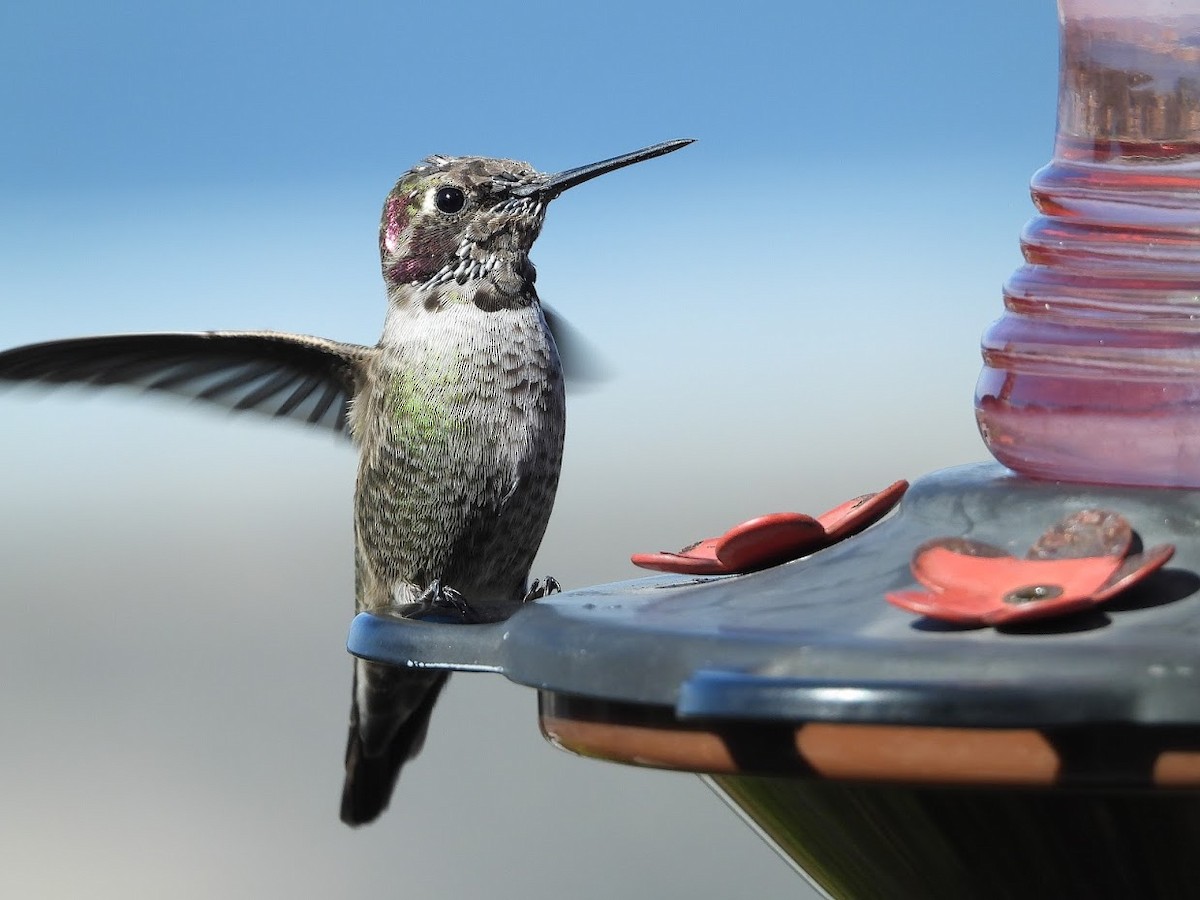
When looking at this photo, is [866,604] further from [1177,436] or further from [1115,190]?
[1115,190]

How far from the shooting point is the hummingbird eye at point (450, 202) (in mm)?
3531

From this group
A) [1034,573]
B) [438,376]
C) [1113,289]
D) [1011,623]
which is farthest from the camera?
[438,376]

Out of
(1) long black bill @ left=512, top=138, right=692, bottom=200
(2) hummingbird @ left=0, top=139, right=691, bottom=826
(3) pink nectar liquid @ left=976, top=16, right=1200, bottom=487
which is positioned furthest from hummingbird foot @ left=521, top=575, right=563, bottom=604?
(3) pink nectar liquid @ left=976, top=16, right=1200, bottom=487

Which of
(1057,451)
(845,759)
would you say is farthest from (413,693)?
(845,759)

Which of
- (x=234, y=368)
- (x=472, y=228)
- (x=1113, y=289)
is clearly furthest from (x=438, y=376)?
(x=1113, y=289)

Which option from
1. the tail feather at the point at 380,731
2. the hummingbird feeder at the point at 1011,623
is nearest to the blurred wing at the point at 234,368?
the tail feather at the point at 380,731

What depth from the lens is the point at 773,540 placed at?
6.00 ft

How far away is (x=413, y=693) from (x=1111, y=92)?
2476mm

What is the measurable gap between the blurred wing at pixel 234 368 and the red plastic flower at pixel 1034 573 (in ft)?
6.90

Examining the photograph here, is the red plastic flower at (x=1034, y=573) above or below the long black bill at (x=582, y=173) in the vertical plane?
below

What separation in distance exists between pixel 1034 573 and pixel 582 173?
2078mm

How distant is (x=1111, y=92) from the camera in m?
1.96

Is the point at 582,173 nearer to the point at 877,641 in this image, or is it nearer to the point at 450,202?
the point at 450,202

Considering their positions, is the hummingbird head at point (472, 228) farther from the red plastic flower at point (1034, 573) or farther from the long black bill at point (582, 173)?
the red plastic flower at point (1034, 573)
